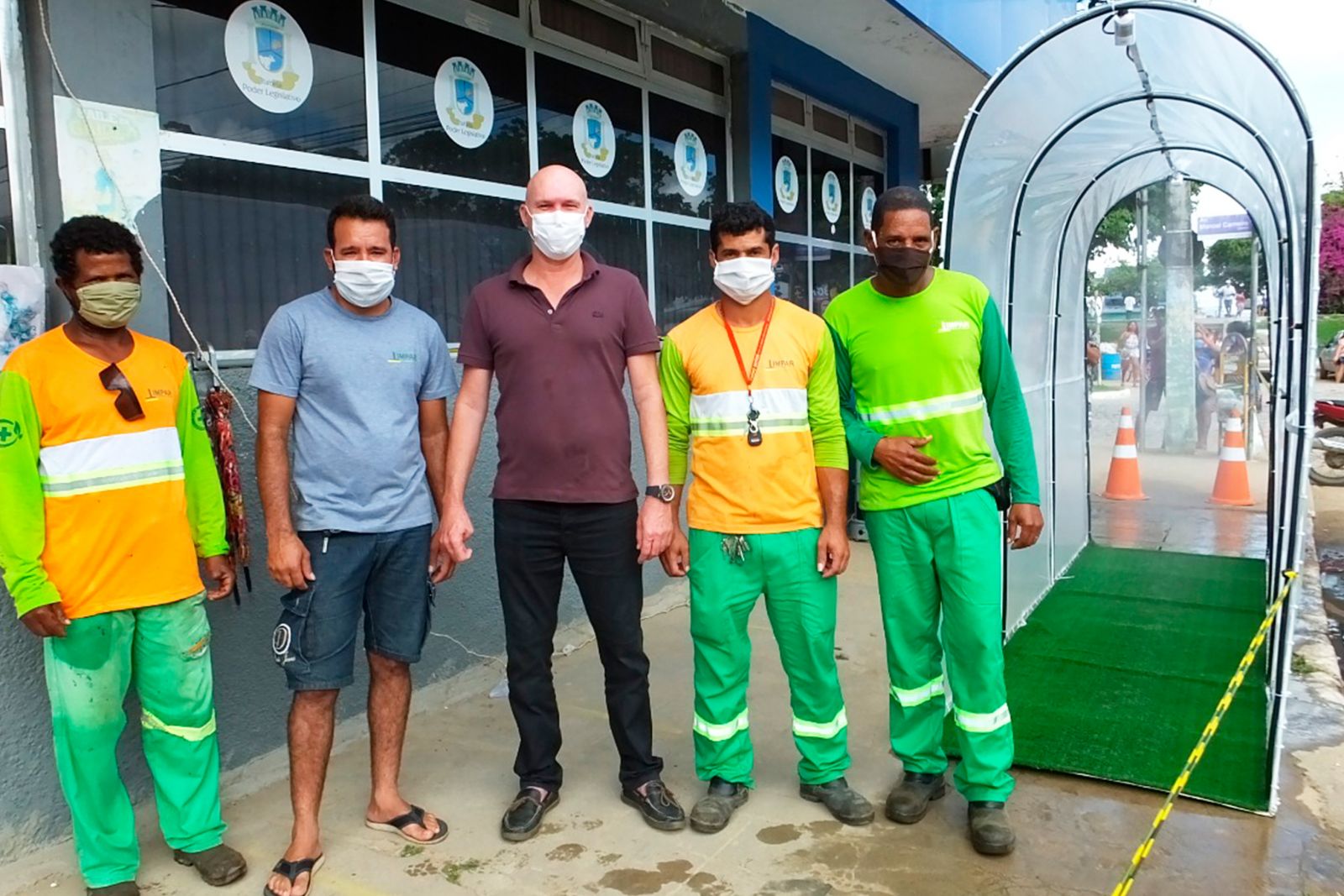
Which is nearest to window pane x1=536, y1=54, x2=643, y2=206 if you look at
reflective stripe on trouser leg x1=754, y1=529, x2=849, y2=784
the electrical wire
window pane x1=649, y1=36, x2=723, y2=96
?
window pane x1=649, y1=36, x2=723, y2=96

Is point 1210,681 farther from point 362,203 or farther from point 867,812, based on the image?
point 362,203

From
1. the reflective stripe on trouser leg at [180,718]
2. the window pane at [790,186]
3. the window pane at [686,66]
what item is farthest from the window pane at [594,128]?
the reflective stripe on trouser leg at [180,718]

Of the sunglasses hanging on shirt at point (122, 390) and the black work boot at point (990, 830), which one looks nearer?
the sunglasses hanging on shirt at point (122, 390)

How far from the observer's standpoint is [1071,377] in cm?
695

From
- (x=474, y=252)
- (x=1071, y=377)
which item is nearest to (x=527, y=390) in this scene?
(x=474, y=252)

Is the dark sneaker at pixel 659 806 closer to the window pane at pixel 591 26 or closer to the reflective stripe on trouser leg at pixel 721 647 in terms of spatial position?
the reflective stripe on trouser leg at pixel 721 647

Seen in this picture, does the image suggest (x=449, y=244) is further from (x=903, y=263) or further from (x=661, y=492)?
(x=903, y=263)

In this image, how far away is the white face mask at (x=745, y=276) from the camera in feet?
10.9

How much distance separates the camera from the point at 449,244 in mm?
5145

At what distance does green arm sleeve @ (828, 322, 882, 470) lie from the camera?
3.44m

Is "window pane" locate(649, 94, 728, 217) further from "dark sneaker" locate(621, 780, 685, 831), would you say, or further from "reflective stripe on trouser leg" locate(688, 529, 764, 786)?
"dark sneaker" locate(621, 780, 685, 831)

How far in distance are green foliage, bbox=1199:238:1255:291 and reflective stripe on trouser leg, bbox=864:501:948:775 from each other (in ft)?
41.5

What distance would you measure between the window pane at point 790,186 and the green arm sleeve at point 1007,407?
4.72m

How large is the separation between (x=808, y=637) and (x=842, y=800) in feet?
1.98
